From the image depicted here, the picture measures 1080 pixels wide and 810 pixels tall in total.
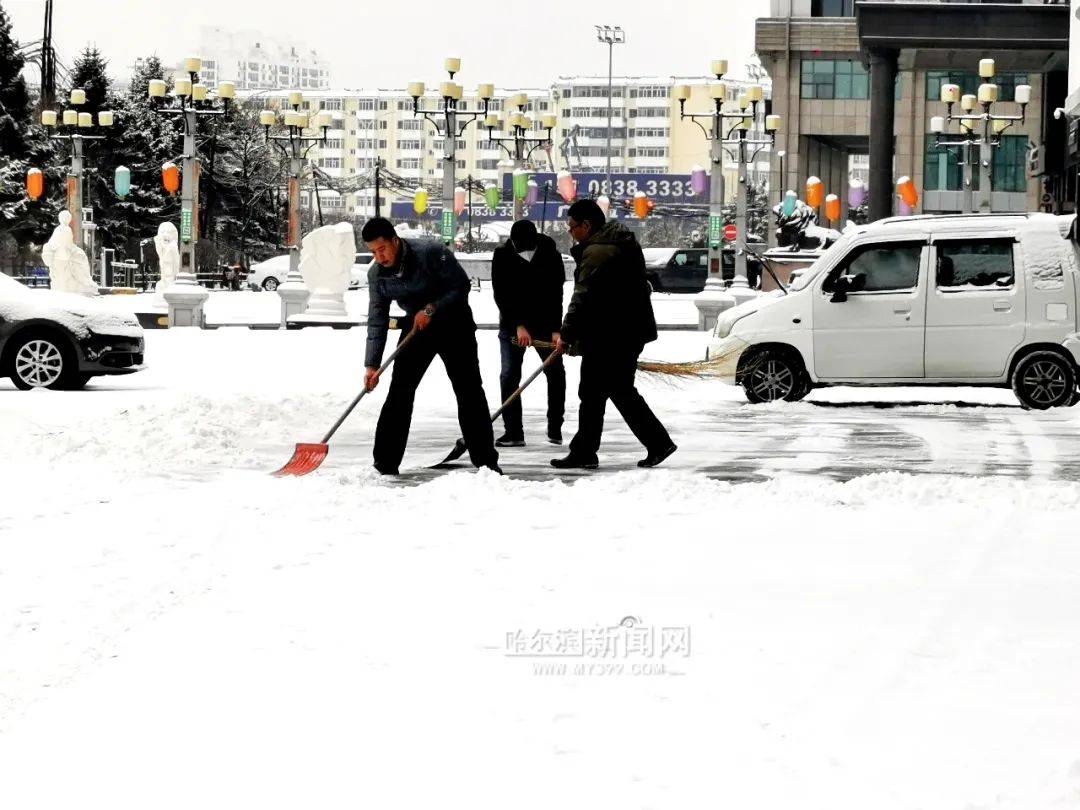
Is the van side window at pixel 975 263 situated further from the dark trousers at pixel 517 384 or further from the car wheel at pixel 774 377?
the dark trousers at pixel 517 384

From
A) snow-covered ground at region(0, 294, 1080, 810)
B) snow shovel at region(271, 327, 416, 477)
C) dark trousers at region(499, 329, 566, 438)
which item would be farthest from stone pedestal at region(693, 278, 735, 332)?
snow shovel at region(271, 327, 416, 477)

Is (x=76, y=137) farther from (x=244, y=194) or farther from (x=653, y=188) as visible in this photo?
(x=653, y=188)

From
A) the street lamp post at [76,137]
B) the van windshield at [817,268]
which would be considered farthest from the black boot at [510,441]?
the street lamp post at [76,137]

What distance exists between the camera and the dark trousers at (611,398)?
10938mm

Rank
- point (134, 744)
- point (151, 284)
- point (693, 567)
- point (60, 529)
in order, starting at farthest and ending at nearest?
point (151, 284), point (60, 529), point (693, 567), point (134, 744)

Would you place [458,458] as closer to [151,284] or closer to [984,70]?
[984,70]

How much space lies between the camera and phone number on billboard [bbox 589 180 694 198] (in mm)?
105938

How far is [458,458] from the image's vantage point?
11.7 metres

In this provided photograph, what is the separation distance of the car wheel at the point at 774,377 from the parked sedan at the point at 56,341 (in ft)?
19.7

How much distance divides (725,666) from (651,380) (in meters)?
9.95

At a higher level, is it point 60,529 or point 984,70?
point 984,70

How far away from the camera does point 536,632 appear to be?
6004 mm

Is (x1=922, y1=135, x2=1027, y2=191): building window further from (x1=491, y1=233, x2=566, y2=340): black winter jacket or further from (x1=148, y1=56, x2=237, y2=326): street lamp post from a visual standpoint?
(x1=491, y1=233, x2=566, y2=340): black winter jacket

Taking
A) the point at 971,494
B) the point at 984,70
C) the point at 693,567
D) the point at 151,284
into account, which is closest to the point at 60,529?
the point at 693,567
